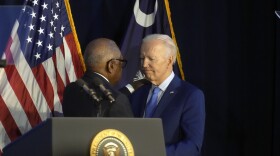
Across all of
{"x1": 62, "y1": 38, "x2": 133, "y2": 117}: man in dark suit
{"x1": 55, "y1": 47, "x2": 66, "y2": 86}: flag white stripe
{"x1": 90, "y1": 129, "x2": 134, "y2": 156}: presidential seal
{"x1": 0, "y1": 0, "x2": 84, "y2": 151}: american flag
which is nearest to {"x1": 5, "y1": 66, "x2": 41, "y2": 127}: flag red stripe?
{"x1": 0, "y1": 0, "x2": 84, "y2": 151}: american flag

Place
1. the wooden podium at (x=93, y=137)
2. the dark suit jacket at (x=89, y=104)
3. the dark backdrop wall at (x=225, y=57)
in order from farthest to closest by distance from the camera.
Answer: the dark backdrop wall at (x=225, y=57), the dark suit jacket at (x=89, y=104), the wooden podium at (x=93, y=137)

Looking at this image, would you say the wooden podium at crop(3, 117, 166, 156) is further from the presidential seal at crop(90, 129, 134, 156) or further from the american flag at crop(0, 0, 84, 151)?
the american flag at crop(0, 0, 84, 151)

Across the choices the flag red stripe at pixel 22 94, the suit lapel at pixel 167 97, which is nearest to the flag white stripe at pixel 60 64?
the flag red stripe at pixel 22 94

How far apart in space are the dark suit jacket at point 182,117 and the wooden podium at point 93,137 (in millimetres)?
1315

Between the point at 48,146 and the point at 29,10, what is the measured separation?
Result: 9.33 feet

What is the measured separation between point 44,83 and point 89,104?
5.39ft

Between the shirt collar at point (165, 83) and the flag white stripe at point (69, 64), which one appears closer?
the shirt collar at point (165, 83)

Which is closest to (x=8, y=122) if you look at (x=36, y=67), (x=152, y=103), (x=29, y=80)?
(x=29, y=80)

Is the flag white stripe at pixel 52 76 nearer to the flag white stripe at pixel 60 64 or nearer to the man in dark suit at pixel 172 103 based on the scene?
the flag white stripe at pixel 60 64

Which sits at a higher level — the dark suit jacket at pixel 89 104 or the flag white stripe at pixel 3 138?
the dark suit jacket at pixel 89 104

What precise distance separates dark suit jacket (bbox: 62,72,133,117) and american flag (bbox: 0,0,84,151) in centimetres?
138

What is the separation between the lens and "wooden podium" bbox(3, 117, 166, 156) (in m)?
1.92

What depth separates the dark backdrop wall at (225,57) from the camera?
4.95m

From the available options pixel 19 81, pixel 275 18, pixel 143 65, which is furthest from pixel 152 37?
pixel 275 18
